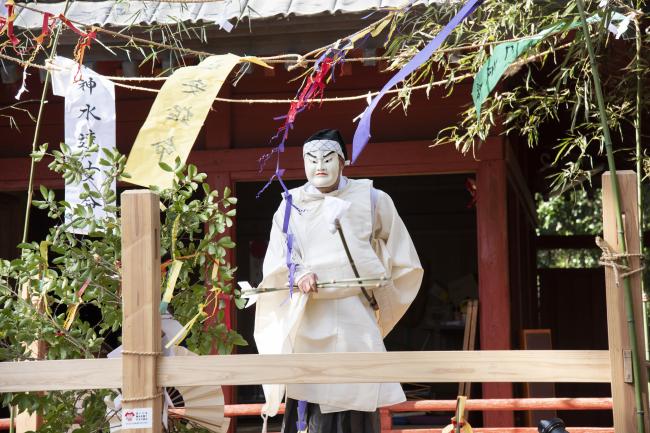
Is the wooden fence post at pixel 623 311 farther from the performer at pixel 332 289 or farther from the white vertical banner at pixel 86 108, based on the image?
the white vertical banner at pixel 86 108

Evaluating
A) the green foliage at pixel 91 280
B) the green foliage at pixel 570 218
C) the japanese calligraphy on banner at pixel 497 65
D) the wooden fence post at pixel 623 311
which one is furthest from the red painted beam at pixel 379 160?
the green foliage at pixel 570 218

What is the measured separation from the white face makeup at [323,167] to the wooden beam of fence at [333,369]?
134 centimetres

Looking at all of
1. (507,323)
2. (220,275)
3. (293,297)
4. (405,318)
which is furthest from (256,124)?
(405,318)

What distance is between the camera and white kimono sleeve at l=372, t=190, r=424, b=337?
4047 millimetres

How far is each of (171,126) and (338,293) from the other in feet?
3.23

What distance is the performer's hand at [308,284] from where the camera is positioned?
3.78 metres

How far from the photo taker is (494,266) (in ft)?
19.1

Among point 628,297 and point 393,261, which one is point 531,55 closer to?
point 393,261

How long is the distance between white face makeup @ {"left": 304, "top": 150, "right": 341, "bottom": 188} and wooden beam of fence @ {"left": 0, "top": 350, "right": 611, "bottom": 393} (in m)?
1.34

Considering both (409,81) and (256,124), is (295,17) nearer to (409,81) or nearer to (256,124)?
(409,81)

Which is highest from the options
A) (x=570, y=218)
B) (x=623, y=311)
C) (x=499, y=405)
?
(x=570, y=218)

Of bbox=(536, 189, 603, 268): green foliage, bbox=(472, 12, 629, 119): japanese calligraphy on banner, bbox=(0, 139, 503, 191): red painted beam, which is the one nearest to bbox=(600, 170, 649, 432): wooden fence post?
bbox=(472, 12, 629, 119): japanese calligraphy on banner

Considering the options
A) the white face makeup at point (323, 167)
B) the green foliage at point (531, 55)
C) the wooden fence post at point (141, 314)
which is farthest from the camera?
the green foliage at point (531, 55)

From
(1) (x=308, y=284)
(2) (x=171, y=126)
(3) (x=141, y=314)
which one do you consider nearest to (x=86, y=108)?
(2) (x=171, y=126)
